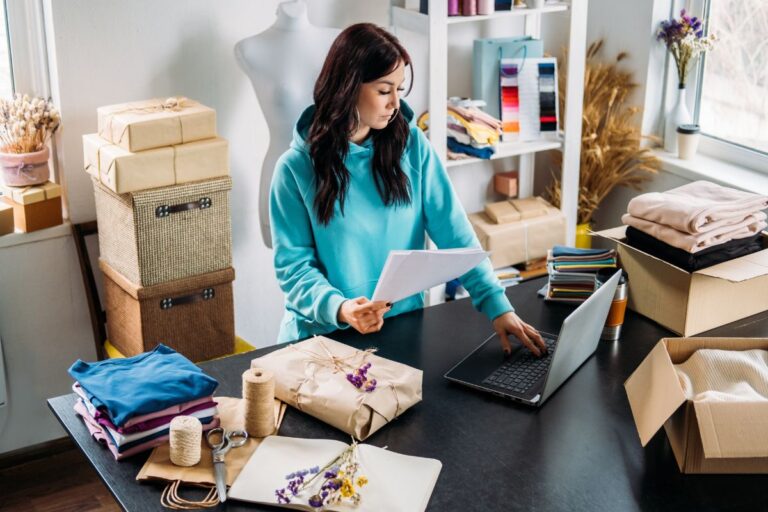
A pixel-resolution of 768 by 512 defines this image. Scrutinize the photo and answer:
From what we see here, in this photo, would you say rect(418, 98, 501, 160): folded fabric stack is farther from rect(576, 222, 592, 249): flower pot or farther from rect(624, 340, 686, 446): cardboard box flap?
rect(624, 340, 686, 446): cardboard box flap

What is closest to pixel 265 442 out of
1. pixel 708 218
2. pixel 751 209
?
pixel 708 218

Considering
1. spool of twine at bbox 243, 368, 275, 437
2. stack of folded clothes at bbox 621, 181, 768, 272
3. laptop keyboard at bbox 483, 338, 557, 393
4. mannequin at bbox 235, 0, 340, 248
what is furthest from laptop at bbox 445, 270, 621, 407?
mannequin at bbox 235, 0, 340, 248

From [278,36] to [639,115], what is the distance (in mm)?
1696

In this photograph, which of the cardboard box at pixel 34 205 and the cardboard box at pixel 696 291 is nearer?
the cardboard box at pixel 696 291

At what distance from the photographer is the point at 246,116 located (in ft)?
11.5

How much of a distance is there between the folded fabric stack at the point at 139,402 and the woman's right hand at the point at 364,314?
40 centimetres

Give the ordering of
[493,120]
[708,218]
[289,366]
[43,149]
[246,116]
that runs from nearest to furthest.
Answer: [289,366] → [708,218] → [43,149] → [246,116] → [493,120]

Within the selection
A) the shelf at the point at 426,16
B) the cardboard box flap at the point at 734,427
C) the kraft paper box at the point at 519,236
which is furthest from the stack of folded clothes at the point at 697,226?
the kraft paper box at the point at 519,236

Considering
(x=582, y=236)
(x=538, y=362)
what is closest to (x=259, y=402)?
(x=538, y=362)

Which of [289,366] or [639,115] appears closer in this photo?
[289,366]

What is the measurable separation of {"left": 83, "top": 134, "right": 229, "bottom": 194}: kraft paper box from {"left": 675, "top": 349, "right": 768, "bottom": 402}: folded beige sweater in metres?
1.66

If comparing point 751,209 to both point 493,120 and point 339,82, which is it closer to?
point 339,82

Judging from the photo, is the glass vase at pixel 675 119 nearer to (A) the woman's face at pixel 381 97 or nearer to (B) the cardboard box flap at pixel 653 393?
(A) the woman's face at pixel 381 97

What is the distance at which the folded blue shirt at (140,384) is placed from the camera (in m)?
1.78
